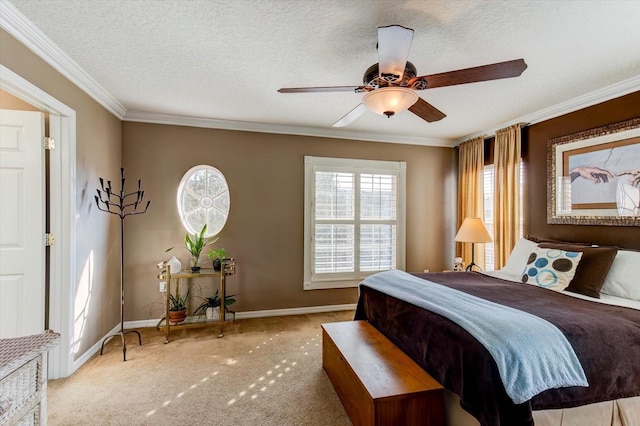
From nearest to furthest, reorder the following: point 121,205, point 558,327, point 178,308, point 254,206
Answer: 1. point 558,327
2. point 121,205
3. point 178,308
4. point 254,206

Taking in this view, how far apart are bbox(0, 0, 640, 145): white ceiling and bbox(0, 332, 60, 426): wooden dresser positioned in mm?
1871

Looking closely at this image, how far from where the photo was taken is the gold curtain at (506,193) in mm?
3830

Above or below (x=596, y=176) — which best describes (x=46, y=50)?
above

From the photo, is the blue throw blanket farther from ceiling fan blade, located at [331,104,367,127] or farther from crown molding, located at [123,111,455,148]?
crown molding, located at [123,111,455,148]

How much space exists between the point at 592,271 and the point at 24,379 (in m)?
3.64

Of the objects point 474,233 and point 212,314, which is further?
point 474,233

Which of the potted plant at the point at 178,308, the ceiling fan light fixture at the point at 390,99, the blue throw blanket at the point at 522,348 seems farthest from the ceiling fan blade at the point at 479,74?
the potted plant at the point at 178,308

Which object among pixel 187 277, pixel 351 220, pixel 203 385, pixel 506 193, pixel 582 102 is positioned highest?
pixel 582 102

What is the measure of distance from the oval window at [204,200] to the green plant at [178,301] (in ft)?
2.67

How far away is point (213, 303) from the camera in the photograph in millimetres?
3789

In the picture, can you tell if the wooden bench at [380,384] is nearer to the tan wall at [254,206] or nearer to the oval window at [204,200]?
the tan wall at [254,206]

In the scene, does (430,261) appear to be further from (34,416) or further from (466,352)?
(34,416)

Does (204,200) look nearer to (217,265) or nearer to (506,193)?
(217,265)

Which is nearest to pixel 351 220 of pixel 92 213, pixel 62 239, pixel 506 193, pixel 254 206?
pixel 254 206
